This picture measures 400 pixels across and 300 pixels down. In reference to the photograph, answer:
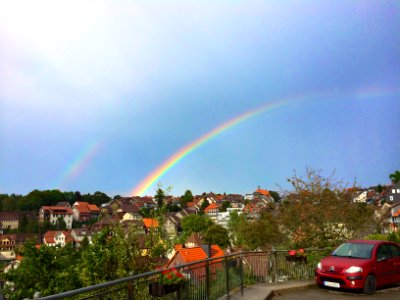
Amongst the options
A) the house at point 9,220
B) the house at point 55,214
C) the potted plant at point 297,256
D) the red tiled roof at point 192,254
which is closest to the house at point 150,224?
the potted plant at point 297,256

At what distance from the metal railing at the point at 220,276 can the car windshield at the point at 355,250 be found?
162 cm

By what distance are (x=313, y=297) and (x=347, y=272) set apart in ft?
3.93

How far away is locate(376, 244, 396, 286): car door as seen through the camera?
36.9 feet

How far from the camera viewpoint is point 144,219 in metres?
11.4

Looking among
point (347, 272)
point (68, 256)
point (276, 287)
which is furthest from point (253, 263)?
point (68, 256)

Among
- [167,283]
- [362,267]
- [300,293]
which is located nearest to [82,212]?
[300,293]

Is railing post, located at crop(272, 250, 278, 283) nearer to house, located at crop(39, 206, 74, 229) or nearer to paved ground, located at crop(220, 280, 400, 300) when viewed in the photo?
paved ground, located at crop(220, 280, 400, 300)

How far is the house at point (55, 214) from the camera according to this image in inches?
6628

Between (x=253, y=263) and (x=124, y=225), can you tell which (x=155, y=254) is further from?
(x=253, y=263)

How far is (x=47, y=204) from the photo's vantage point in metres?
194

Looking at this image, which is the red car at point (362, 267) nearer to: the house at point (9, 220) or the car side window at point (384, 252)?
the car side window at point (384, 252)

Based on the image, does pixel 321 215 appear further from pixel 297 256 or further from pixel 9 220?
pixel 9 220

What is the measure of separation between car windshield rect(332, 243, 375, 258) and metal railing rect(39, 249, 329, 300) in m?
1.62

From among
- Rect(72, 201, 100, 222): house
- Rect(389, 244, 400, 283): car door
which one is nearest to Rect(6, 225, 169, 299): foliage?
Rect(389, 244, 400, 283): car door
